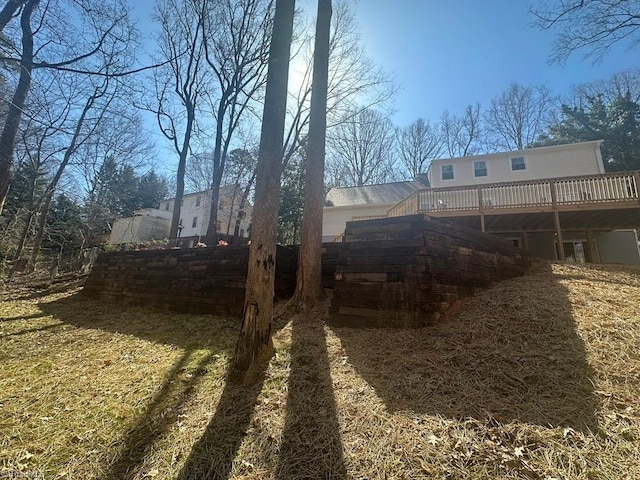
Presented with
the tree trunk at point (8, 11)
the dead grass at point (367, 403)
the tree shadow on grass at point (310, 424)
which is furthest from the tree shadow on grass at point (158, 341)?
the tree trunk at point (8, 11)

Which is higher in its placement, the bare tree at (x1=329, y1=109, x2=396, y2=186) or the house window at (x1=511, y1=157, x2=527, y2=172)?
the bare tree at (x1=329, y1=109, x2=396, y2=186)

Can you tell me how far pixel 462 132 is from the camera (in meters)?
23.3

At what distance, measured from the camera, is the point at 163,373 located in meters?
3.22

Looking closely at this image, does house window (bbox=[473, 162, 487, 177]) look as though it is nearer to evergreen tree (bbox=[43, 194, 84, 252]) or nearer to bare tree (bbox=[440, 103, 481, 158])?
bare tree (bbox=[440, 103, 481, 158])

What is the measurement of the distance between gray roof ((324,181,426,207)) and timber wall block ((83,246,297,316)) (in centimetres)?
1165

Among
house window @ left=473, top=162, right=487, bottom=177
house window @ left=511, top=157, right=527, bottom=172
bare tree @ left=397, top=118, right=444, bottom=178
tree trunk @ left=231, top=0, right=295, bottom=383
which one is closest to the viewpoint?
tree trunk @ left=231, top=0, right=295, bottom=383

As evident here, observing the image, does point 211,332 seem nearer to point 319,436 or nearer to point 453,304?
point 319,436

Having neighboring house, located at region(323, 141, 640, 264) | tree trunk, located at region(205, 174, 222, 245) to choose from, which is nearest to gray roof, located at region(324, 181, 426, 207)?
neighboring house, located at region(323, 141, 640, 264)

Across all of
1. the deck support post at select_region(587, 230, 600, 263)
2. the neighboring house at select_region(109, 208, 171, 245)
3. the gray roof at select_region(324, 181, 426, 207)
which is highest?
the gray roof at select_region(324, 181, 426, 207)

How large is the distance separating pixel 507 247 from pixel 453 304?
2190 millimetres

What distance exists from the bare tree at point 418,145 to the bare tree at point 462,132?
577mm

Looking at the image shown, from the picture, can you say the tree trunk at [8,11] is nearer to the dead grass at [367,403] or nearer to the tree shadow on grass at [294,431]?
the dead grass at [367,403]

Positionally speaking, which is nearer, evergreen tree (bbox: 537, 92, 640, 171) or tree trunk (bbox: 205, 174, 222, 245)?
tree trunk (bbox: 205, 174, 222, 245)

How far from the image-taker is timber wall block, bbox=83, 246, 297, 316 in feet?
18.4
